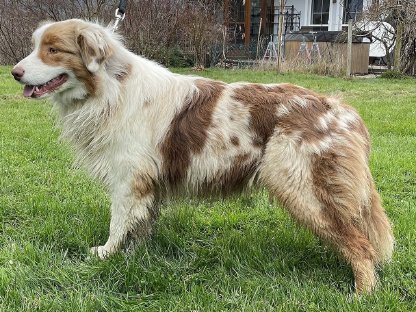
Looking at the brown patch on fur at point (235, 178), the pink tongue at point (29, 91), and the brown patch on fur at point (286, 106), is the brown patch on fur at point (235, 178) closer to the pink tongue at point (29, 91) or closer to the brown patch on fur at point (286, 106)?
the brown patch on fur at point (286, 106)

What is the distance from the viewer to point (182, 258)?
354 cm

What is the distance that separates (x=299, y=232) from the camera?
379cm

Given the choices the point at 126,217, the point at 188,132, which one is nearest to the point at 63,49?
the point at 188,132

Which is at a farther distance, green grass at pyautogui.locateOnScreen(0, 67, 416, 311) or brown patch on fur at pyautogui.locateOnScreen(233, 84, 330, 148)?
brown patch on fur at pyautogui.locateOnScreen(233, 84, 330, 148)

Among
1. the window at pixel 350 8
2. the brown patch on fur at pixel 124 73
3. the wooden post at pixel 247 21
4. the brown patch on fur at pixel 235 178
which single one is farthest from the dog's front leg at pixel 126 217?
the window at pixel 350 8

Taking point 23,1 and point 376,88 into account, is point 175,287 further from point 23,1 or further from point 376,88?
point 23,1

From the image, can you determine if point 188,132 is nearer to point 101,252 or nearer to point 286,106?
point 286,106

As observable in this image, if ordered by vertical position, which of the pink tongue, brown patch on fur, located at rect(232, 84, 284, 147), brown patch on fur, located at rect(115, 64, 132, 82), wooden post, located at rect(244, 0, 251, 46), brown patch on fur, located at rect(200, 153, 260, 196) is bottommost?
brown patch on fur, located at rect(200, 153, 260, 196)

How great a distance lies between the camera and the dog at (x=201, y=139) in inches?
124

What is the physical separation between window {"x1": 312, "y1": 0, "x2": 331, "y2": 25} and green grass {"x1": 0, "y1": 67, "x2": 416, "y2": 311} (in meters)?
21.6

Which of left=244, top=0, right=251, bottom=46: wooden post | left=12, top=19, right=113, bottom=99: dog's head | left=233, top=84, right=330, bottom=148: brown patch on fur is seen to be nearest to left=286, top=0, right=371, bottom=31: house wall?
left=244, top=0, right=251, bottom=46: wooden post

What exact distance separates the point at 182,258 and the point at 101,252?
0.60 metres

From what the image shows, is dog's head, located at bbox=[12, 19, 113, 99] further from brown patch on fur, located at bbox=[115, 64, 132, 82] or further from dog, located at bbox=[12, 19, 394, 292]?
brown patch on fur, located at bbox=[115, 64, 132, 82]

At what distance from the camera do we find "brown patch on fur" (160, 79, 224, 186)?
10.9ft
